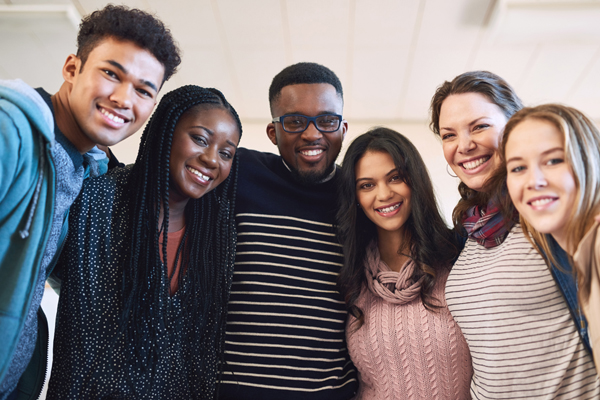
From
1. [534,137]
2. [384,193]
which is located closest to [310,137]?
[384,193]

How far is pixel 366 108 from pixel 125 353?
3426 millimetres

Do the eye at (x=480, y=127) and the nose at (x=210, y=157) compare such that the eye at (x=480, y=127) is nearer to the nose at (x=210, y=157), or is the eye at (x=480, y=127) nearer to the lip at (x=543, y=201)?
the lip at (x=543, y=201)

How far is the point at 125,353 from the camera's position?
4.45ft

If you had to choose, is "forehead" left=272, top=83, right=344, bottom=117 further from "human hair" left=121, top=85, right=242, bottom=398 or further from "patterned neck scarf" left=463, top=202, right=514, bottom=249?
"patterned neck scarf" left=463, top=202, right=514, bottom=249

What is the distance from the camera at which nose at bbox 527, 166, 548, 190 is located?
3.55 ft

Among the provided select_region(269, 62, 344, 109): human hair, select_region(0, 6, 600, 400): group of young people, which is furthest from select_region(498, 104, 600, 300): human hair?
select_region(269, 62, 344, 109): human hair

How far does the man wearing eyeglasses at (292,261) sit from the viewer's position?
154cm

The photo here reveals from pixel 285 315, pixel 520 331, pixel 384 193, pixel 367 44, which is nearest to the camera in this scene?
pixel 520 331

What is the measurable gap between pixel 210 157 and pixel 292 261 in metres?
0.50

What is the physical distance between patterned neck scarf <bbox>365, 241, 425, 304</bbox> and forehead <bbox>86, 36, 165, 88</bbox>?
42.5 inches

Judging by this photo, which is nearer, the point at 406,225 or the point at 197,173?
the point at 197,173

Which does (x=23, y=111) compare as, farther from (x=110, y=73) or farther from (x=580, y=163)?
(x=580, y=163)

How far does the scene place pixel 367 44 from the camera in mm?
3254

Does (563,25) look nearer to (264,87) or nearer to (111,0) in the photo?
(264,87)
